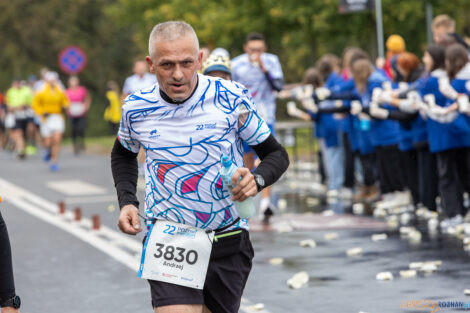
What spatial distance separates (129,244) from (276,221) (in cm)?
225

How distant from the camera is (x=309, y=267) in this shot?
357 inches

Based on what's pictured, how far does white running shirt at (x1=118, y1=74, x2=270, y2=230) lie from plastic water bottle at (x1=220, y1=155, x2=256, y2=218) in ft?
0.74

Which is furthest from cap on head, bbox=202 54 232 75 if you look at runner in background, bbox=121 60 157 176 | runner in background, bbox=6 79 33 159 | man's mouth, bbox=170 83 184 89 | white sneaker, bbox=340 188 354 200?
runner in background, bbox=6 79 33 159

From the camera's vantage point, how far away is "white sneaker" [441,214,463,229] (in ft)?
36.3

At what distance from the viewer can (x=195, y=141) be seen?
4.73 m

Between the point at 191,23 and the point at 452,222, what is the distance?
22.6m

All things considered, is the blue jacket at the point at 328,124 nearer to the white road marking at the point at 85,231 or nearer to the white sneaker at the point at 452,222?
the white road marking at the point at 85,231

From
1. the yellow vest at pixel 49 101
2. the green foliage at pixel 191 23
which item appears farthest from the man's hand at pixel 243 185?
the green foliage at pixel 191 23

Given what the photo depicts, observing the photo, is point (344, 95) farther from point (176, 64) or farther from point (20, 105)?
point (20, 105)

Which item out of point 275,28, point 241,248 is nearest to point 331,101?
point 241,248

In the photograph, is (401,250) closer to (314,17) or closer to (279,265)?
(279,265)

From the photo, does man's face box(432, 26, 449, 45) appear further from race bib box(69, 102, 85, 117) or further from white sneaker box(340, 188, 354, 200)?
race bib box(69, 102, 85, 117)

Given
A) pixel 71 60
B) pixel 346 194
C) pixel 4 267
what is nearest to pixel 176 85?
pixel 4 267

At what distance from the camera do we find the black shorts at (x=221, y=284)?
4.78 m
